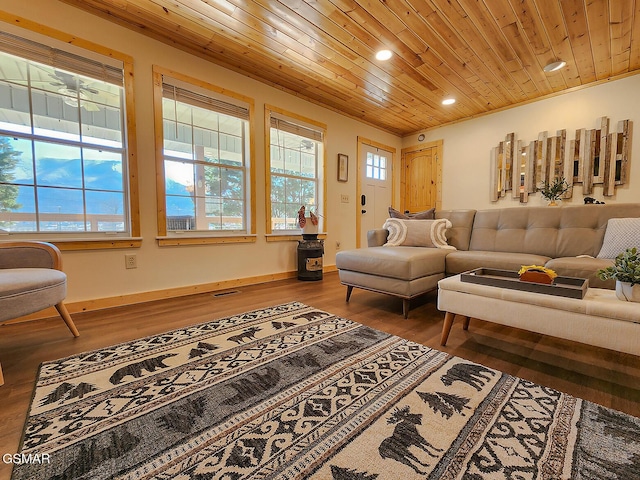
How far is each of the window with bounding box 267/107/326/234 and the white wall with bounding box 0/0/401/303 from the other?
0.52ft

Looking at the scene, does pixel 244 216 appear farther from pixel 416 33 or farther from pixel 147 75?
pixel 416 33

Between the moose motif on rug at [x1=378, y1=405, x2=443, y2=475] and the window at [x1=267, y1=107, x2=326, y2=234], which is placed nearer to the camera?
the moose motif on rug at [x1=378, y1=405, x2=443, y2=475]

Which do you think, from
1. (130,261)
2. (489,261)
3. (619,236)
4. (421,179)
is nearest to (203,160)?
(130,261)

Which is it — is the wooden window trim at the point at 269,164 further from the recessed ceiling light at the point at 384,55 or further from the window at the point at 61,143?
the window at the point at 61,143

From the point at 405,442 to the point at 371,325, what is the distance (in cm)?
106

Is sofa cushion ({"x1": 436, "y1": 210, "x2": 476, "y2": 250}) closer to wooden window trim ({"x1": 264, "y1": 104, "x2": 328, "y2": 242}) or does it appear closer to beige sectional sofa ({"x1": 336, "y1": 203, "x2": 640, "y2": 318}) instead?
beige sectional sofa ({"x1": 336, "y1": 203, "x2": 640, "y2": 318})

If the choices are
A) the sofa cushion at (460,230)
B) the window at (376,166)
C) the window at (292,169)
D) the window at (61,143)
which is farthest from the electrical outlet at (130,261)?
the window at (376,166)

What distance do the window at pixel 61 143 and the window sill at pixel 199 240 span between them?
11.8 inches

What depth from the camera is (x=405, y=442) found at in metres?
0.89

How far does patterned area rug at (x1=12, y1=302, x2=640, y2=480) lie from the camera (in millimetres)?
802

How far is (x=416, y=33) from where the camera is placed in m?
2.48

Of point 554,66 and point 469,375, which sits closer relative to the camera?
point 469,375

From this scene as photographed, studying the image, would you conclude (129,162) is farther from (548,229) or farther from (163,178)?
(548,229)

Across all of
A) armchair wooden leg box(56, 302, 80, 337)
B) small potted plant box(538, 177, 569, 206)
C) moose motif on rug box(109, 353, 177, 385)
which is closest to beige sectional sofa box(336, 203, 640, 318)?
small potted plant box(538, 177, 569, 206)
